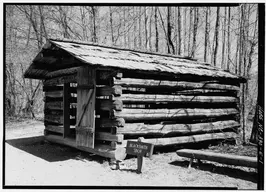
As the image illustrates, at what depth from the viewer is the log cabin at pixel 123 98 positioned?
24.7 ft

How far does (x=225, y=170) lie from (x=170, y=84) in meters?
3.06

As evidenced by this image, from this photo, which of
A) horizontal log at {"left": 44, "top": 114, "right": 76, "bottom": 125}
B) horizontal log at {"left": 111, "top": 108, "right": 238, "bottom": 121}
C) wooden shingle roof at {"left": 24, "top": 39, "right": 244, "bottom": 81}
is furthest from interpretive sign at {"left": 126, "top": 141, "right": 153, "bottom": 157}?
horizontal log at {"left": 44, "top": 114, "right": 76, "bottom": 125}

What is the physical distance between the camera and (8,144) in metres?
10.8

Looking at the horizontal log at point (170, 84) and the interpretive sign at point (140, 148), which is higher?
the horizontal log at point (170, 84)

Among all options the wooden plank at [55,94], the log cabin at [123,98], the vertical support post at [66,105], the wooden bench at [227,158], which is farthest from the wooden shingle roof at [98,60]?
the wooden bench at [227,158]

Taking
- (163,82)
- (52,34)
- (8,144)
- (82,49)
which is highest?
(52,34)

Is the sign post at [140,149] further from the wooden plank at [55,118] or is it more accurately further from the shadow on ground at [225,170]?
the wooden plank at [55,118]

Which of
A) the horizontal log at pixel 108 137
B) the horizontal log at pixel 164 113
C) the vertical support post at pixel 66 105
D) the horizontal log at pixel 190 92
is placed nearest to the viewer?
the horizontal log at pixel 108 137

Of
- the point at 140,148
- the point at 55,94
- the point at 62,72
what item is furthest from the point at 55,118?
the point at 140,148

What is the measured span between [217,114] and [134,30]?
13.1m

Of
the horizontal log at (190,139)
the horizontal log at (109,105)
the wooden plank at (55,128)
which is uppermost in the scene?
the horizontal log at (109,105)

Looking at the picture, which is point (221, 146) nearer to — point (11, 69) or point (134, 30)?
point (134, 30)

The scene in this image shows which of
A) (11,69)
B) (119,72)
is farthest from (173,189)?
(11,69)

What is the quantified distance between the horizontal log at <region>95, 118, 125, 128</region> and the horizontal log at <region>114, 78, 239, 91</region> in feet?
3.29
